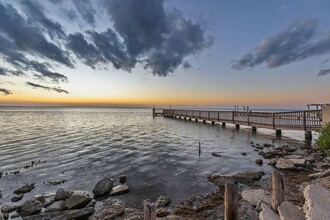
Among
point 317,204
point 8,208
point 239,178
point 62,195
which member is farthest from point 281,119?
point 8,208

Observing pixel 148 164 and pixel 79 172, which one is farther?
pixel 148 164

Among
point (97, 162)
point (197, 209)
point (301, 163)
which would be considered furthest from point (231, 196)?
point (97, 162)

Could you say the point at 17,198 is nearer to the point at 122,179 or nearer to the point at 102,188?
the point at 102,188

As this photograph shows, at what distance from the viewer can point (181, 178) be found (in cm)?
1212

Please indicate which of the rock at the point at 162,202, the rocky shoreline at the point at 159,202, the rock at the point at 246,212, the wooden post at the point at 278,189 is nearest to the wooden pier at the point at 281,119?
the rocky shoreline at the point at 159,202

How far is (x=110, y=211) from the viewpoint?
8250mm

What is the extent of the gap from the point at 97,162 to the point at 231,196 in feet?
42.8

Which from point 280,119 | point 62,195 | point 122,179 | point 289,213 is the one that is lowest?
point 122,179

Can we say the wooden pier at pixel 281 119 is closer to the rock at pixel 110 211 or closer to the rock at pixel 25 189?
the rock at pixel 110 211

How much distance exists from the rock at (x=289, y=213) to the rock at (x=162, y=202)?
449 cm

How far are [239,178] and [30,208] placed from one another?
9957 millimetres

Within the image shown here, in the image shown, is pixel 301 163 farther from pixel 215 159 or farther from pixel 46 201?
pixel 46 201

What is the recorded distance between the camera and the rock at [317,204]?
15.0 feet

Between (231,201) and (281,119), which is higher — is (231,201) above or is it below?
below
